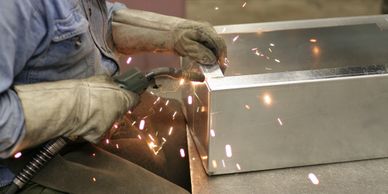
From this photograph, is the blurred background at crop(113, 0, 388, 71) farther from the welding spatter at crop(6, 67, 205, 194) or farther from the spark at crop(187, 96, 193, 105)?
the welding spatter at crop(6, 67, 205, 194)

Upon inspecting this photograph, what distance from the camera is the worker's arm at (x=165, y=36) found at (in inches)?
46.1

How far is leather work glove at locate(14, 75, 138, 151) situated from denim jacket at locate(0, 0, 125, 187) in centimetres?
2

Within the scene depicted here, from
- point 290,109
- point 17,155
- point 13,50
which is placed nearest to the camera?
point 13,50

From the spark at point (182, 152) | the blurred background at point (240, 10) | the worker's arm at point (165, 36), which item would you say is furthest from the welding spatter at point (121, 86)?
the blurred background at point (240, 10)

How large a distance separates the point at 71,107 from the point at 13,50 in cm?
14

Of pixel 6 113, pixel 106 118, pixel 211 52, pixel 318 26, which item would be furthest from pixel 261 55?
pixel 6 113

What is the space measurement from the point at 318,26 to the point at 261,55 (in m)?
0.25

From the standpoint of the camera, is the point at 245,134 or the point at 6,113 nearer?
the point at 6,113

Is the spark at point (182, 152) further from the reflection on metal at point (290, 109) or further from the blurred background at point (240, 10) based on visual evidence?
the blurred background at point (240, 10)

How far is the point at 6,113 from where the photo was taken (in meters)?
0.81

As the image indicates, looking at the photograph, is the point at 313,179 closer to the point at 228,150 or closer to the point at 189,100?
the point at 228,150

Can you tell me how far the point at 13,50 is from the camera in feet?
2.64

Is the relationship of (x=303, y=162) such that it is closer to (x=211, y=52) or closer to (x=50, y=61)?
(x=211, y=52)

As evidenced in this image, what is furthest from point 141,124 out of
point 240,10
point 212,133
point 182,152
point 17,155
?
point 240,10
